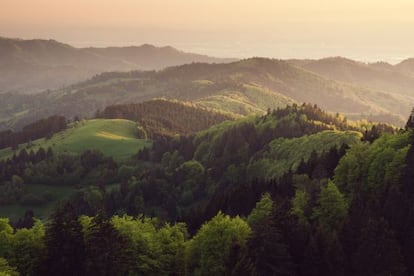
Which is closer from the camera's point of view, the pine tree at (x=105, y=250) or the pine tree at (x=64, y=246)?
the pine tree at (x=64, y=246)

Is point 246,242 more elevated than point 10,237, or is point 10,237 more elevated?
point 246,242

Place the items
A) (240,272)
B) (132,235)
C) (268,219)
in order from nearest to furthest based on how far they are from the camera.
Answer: (240,272), (268,219), (132,235)

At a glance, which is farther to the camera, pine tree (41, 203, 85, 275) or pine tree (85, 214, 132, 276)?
pine tree (85, 214, 132, 276)

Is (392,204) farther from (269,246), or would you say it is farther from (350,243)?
(269,246)

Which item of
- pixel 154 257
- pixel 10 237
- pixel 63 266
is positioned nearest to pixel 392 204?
pixel 154 257

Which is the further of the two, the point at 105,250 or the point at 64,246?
the point at 105,250

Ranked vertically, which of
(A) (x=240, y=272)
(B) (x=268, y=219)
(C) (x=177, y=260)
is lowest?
(C) (x=177, y=260)

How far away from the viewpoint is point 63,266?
3199 inches

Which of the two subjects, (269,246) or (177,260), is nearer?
(269,246)

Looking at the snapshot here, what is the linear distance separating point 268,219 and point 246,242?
4685 millimetres

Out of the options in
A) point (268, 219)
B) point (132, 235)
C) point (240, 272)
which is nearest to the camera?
→ point (240, 272)

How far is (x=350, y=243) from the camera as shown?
79.1m

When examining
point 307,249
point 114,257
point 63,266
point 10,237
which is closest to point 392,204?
point 307,249

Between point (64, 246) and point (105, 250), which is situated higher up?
point (64, 246)
